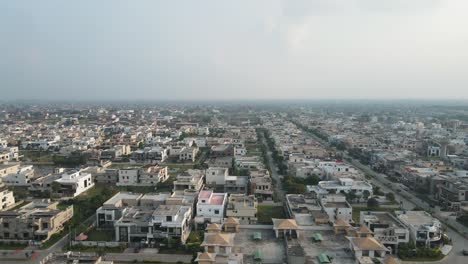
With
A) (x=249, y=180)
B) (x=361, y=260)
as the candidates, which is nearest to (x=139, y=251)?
(x=361, y=260)

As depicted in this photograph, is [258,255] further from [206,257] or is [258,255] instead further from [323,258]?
[323,258]

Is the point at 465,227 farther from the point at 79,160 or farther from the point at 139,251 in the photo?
the point at 79,160

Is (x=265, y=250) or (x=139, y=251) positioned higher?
(x=265, y=250)

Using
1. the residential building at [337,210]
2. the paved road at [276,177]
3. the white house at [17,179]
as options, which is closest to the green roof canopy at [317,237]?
the residential building at [337,210]

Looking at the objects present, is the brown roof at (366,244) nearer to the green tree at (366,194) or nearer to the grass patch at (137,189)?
the green tree at (366,194)

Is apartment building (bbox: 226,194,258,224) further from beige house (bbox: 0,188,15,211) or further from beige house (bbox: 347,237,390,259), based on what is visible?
beige house (bbox: 0,188,15,211)

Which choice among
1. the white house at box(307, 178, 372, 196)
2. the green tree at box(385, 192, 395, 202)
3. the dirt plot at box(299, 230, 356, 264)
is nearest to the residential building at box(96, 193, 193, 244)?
the dirt plot at box(299, 230, 356, 264)
